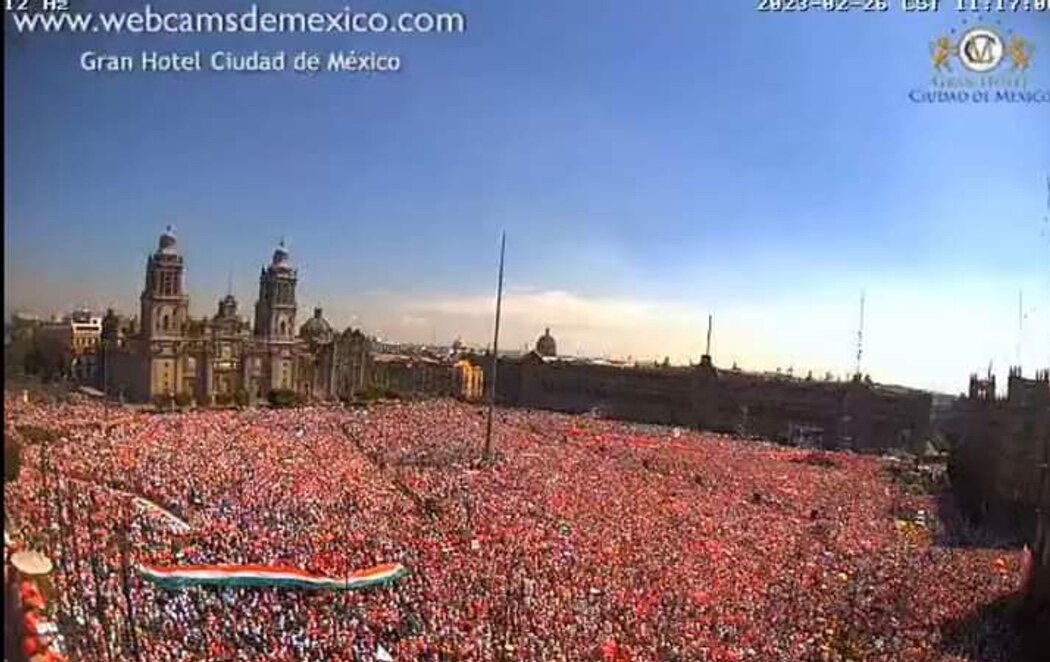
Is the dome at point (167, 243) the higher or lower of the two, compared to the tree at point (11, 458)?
higher

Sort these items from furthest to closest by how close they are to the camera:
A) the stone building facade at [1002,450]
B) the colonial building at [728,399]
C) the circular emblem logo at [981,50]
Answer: the colonial building at [728,399]
the stone building facade at [1002,450]
the circular emblem logo at [981,50]

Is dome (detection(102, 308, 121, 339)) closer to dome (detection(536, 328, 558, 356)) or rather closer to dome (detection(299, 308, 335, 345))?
dome (detection(299, 308, 335, 345))

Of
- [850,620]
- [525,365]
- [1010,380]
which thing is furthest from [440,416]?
[1010,380]

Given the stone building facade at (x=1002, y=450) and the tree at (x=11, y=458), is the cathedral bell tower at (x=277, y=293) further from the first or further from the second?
the stone building facade at (x=1002, y=450)

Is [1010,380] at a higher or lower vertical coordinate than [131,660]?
higher

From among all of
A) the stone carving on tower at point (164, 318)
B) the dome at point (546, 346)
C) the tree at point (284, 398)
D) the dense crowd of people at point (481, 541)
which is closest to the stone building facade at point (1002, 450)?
the dense crowd of people at point (481, 541)

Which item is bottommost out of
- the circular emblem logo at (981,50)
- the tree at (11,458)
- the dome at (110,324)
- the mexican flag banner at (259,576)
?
the mexican flag banner at (259,576)

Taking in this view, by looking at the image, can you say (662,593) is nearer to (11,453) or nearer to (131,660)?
(131,660)
